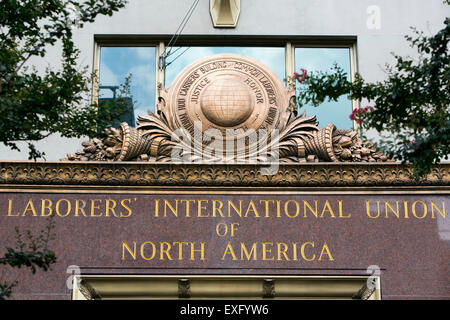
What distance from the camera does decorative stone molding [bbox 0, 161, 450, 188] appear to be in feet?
55.5

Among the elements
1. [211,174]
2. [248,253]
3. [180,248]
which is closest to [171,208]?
[180,248]

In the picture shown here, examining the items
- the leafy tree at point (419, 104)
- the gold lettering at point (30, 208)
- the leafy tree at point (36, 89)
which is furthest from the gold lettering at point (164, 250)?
the leafy tree at point (419, 104)

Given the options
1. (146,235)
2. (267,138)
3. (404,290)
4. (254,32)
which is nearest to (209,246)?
(146,235)

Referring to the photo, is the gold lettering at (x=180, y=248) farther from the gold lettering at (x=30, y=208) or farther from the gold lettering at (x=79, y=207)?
the gold lettering at (x=30, y=208)

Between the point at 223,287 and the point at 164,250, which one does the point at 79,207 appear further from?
the point at 223,287

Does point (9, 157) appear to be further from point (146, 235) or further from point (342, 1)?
point (342, 1)

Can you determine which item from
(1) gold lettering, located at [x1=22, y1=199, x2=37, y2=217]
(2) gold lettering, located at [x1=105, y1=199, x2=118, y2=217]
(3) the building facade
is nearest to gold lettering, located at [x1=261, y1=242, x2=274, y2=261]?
(3) the building facade

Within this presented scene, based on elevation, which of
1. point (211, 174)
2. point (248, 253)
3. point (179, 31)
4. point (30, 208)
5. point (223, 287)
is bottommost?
point (223, 287)

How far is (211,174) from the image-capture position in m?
17.0

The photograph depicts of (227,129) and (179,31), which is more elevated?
Answer: (179,31)

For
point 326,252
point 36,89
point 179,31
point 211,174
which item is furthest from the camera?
point 179,31

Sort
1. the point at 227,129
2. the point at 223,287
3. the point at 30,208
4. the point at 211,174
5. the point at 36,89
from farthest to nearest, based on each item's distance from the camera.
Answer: the point at 227,129
the point at 211,174
the point at 30,208
the point at 223,287
the point at 36,89

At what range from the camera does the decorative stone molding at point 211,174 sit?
16906 millimetres
